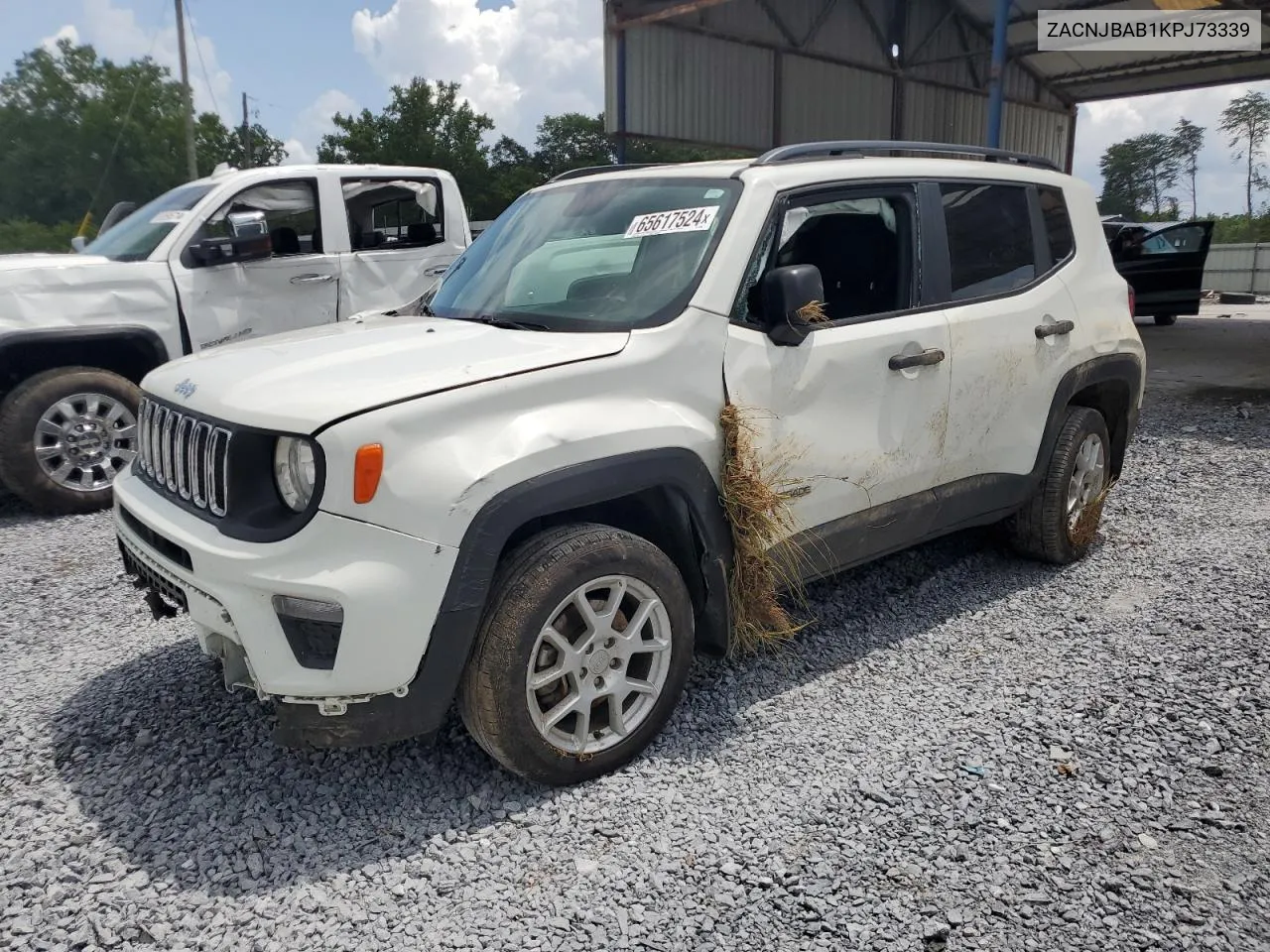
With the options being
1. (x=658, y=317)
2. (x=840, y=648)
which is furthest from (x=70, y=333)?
(x=840, y=648)

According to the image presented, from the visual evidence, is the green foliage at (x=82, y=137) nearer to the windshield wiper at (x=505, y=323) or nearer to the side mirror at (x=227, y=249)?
A: the side mirror at (x=227, y=249)

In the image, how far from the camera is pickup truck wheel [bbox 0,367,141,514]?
582cm

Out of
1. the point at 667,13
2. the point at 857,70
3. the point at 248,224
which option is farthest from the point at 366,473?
the point at 857,70

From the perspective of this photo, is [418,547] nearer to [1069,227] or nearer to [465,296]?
[465,296]

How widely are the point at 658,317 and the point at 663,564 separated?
789 millimetres

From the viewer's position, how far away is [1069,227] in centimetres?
465

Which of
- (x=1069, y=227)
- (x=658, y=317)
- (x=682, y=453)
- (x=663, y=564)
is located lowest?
(x=663, y=564)

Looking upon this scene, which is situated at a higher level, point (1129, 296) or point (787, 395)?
point (1129, 296)

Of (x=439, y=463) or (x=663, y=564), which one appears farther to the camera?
(x=663, y=564)

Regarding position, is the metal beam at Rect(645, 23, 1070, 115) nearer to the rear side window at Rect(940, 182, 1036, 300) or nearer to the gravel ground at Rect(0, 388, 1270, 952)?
the rear side window at Rect(940, 182, 1036, 300)

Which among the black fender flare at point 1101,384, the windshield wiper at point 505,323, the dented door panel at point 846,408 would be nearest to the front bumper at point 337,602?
the windshield wiper at point 505,323

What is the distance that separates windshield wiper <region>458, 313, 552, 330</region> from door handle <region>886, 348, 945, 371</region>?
52.0 inches

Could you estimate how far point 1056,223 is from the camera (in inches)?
181

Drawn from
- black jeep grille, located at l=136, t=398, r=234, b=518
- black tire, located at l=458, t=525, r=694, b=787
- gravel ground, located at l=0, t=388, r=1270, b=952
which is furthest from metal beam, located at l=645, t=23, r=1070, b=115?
black tire, located at l=458, t=525, r=694, b=787
